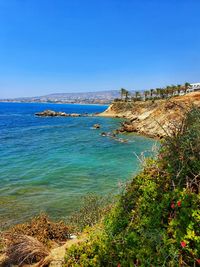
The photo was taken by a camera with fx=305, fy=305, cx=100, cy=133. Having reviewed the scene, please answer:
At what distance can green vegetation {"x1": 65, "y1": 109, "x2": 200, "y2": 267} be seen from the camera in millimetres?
5242

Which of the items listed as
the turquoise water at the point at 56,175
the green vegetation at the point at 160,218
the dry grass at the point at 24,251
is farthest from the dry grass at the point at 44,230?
the green vegetation at the point at 160,218

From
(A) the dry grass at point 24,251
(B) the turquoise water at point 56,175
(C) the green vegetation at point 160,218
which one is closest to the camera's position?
(C) the green vegetation at point 160,218

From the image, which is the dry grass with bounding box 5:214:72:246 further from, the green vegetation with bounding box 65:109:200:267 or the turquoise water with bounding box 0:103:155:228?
the green vegetation with bounding box 65:109:200:267

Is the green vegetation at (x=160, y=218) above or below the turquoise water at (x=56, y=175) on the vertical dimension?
above

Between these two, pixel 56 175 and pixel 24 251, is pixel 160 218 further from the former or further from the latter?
pixel 56 175

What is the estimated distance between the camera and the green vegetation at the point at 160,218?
5242mm

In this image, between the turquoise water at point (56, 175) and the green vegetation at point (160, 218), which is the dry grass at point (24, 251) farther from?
the turquoise water at point (56, 175)

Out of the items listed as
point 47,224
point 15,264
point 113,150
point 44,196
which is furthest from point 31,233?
point 113,150

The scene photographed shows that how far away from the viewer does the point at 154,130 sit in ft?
168

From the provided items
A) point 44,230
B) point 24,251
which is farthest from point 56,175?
point 24,251

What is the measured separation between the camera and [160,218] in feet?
19.4

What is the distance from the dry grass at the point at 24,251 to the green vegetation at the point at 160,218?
5.60 feet

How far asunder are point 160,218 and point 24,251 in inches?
165

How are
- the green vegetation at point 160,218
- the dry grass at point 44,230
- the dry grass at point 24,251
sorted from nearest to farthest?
the green vegetation at point 160,218, the dry grass at point 24,251, the dry grass at point 44,230
